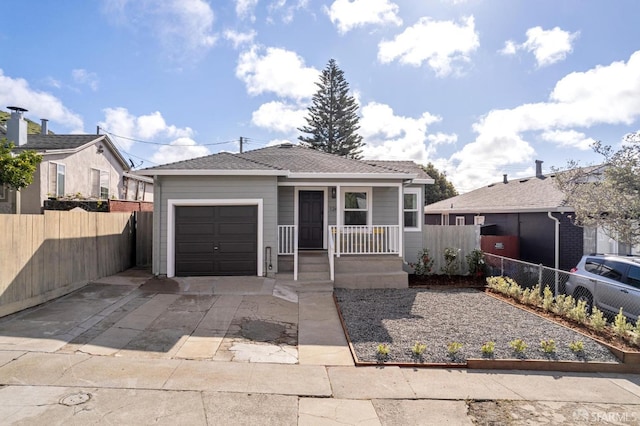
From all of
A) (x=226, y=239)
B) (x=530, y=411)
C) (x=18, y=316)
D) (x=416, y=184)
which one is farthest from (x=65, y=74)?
(x=530, y=411)

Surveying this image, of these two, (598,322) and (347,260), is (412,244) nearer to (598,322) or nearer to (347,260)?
(347,260)

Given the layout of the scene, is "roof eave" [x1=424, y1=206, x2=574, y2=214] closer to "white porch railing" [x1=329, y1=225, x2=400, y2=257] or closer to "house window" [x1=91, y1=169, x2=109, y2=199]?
"white porch railing" [x1=329, y1=225, x2=400, y2=257]

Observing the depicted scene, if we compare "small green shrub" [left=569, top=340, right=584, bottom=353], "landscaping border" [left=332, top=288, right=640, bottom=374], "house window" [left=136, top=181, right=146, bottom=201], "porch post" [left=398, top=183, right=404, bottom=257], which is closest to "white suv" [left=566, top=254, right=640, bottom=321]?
"landscaping border" [left=332, top=288, right=640, bottom=374]

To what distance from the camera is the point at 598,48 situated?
9883 millimetres

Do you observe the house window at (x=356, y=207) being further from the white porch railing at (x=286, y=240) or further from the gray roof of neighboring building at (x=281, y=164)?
the white porch railing at (x=286, y=240)

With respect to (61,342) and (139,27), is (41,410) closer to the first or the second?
(61,342)

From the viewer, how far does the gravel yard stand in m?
5.39

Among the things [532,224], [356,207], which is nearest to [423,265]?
[356,207]

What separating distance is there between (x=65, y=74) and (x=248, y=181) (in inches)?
388

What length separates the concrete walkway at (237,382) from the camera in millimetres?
3600

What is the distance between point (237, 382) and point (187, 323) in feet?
8.50

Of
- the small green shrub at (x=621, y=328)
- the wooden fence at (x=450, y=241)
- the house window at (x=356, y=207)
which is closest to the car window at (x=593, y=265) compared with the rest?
the small green shrub at (x=621, y=328)

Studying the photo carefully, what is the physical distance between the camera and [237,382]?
4.25 metres

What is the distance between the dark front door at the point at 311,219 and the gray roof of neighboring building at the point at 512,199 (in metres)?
7.52
